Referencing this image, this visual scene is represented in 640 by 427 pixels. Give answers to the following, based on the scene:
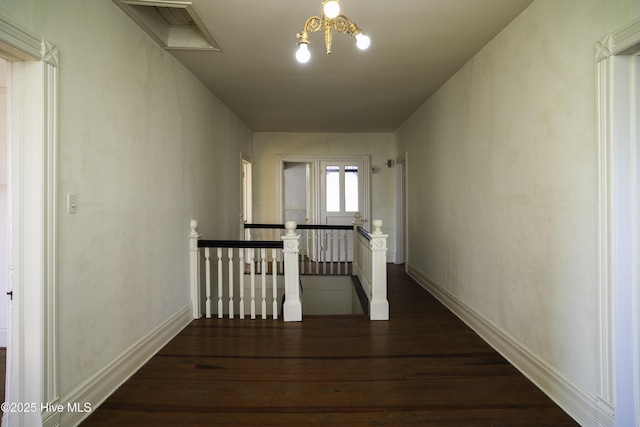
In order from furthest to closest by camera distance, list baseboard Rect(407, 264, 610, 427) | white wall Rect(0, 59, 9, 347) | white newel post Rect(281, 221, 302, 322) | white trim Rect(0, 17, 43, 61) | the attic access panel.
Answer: white newel post Rect(281, 221, 302, 322) < white wall Rect(0, 59, 9, 347) < the attic access panel < baseboard Rect(407, 264, 610, 427) < white trim Rect(0, 17, 43, 61)

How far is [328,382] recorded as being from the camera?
2236 mm

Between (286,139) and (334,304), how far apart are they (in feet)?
11.0

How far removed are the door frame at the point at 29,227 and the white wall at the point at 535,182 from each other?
2.80m

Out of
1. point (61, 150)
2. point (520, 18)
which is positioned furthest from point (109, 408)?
point (520, 18)

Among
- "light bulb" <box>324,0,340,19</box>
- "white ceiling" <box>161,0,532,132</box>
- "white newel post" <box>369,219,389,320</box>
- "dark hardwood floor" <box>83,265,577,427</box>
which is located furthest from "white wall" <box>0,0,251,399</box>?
"white newel post" <box>369,219,389,320</box>

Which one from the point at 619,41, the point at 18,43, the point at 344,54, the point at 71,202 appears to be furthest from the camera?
the point at 344,54

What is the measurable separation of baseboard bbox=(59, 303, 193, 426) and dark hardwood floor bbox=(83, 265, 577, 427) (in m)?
0.05

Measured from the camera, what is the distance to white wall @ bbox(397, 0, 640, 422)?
5.94 ft

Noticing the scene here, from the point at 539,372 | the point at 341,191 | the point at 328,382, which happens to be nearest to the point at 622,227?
the point at 539,372

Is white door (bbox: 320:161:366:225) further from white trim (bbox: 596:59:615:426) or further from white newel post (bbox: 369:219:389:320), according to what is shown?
white trim (bbox: 596:59:615:426)

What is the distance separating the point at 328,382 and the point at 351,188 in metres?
4.65

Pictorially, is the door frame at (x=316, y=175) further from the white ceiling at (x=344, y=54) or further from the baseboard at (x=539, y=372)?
the baseboard at (x=539, y=372)

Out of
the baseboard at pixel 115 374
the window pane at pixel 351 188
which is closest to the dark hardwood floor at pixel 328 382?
the baseboard at pixel 115 374

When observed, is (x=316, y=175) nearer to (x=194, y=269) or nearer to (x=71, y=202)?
(x=194, y=269)
